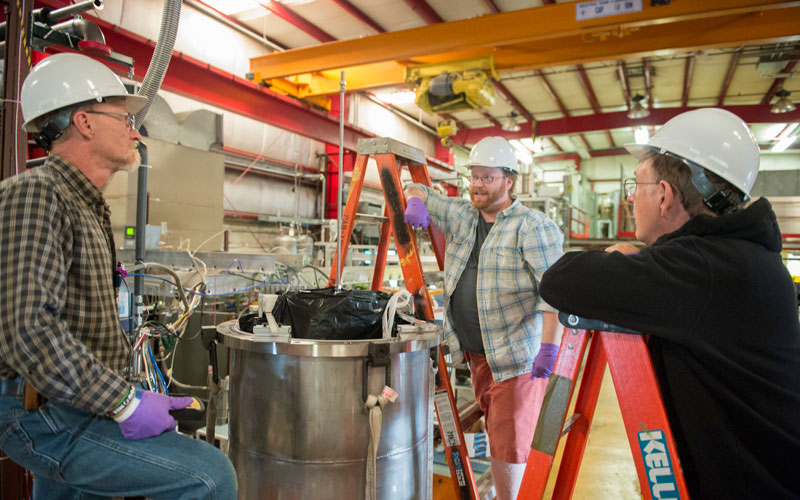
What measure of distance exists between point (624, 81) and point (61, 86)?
11.1m

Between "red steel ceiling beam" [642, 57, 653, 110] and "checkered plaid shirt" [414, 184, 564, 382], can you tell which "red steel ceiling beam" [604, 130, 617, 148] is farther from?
"checkered plaid shirt" [414, 184, 564, 382]

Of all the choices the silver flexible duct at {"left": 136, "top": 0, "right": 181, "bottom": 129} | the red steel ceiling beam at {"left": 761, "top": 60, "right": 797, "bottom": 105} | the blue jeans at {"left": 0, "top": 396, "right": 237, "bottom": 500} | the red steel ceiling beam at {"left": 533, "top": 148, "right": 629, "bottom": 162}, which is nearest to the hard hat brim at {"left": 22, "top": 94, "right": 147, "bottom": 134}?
the silver flexible duct at {"left": 136, "top": 0, "right": 181, "bottom": 129}

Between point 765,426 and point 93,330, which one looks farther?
point 93,330

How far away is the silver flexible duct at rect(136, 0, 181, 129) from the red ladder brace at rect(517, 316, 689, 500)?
178cm

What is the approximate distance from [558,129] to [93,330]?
11.7 meters

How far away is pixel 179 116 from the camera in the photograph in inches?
236

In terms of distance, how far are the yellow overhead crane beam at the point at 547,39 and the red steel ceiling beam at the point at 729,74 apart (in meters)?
4.38

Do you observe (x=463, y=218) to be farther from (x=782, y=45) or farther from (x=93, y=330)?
(x=782, y=45)

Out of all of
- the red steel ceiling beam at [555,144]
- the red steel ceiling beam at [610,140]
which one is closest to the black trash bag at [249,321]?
the red steel ceiling beam at [555,144]

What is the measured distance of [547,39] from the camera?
18.6 ft

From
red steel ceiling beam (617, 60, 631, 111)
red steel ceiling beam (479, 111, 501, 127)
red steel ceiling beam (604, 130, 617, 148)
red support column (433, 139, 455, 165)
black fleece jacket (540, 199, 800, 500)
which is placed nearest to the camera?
black fleece jacket (540, 199, 800, 500)

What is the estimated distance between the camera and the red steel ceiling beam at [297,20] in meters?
7.40

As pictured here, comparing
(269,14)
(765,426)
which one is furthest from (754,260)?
(269,14)

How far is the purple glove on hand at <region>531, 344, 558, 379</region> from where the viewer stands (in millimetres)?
2184
